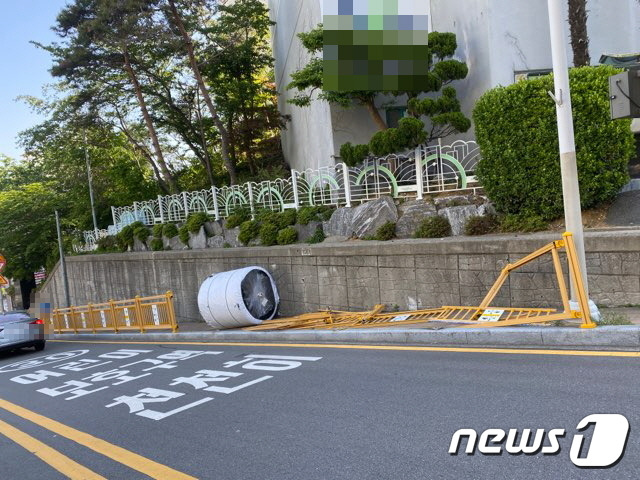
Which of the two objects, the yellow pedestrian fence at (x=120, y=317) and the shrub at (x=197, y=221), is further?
the shrub at (x=197, y=221)

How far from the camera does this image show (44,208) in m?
33.4

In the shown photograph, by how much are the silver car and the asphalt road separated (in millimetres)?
7286

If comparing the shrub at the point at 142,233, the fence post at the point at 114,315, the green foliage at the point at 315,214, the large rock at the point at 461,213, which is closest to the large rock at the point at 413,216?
the large rock at the point at 461,213

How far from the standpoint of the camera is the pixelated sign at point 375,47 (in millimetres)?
12477

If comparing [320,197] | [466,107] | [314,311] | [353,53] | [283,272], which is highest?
[353,53]

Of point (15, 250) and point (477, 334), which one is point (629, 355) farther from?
point (15, 250)

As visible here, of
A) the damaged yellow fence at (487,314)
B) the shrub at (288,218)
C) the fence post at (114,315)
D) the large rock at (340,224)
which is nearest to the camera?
the damaged yellow fence at (487,314)

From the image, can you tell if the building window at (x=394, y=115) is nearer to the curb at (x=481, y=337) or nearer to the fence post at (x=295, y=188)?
the fence post at (x=295, y=188)

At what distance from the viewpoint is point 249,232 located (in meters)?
15.2

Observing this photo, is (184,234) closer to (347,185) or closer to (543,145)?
(347,185)

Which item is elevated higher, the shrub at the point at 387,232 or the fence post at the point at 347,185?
the fence post at the point at 347,185

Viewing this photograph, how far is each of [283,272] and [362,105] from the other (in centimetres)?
538

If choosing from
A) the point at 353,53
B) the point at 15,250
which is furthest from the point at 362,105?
the point at 15,250
